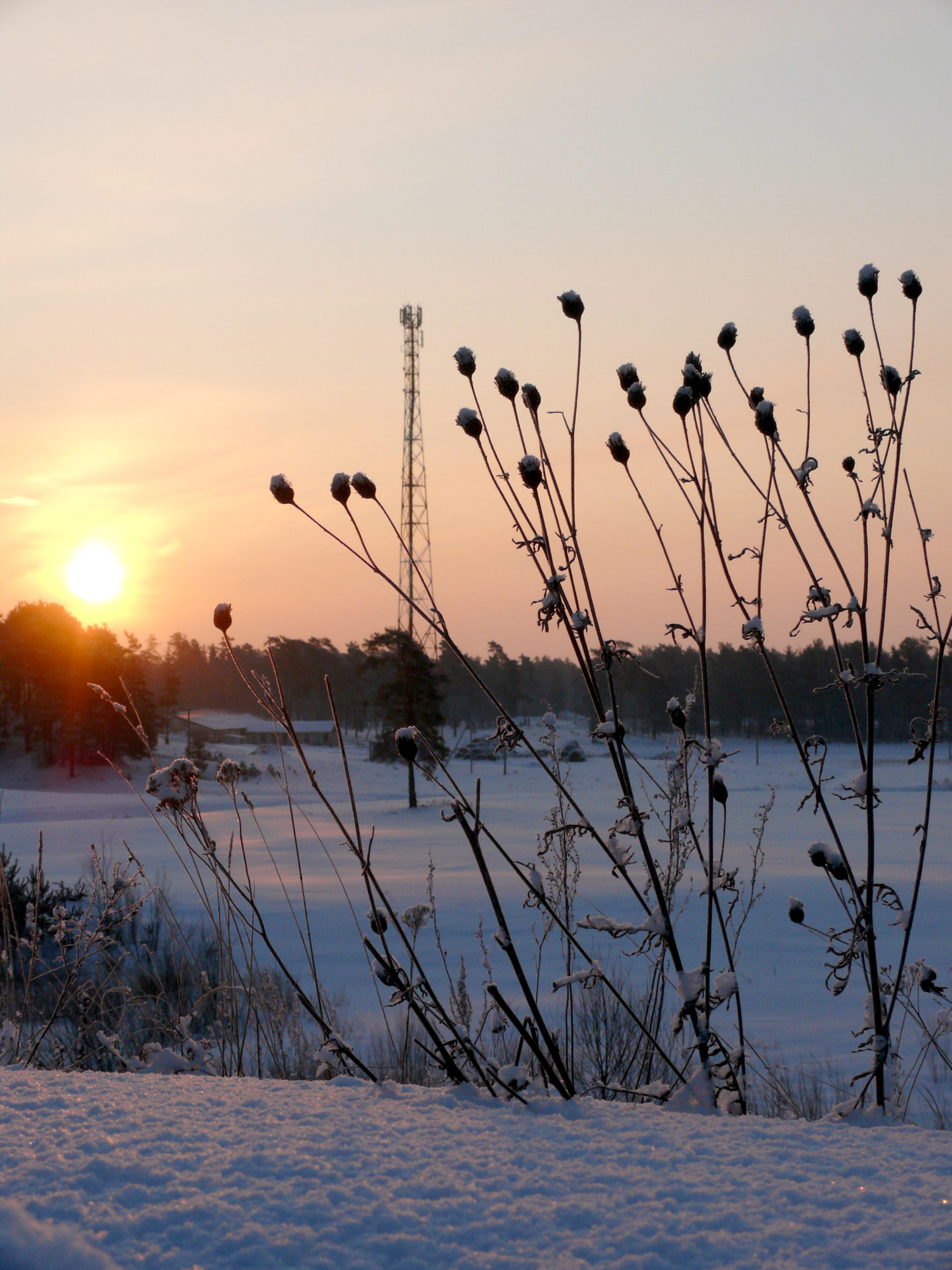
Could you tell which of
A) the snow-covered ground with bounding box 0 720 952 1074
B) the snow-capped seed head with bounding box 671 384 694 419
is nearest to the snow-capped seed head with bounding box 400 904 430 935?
the snow-covered ground with bounding box 0 720 952 1074

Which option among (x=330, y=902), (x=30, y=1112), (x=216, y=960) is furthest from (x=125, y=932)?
(x=30, y=1112)

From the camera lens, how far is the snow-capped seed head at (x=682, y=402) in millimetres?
1734

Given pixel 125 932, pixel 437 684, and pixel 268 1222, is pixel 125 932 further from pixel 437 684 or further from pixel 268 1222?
pixel 437 684

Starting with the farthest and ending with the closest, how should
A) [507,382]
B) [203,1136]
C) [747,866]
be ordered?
[747,866], [507,382], [203,1136]

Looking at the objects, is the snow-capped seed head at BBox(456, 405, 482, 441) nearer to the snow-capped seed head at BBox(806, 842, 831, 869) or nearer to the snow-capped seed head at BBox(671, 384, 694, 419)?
the snow-capped seed head at BBox(671, 384, 694, 419)

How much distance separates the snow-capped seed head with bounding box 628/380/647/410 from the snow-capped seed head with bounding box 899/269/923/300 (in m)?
0.60

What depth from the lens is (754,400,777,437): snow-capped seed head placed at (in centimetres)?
176

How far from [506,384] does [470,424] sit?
0.42ft

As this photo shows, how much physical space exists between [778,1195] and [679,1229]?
142 millimetres

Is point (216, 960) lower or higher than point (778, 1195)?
lower

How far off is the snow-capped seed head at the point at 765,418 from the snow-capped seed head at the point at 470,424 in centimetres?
53

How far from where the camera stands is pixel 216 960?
290 inches

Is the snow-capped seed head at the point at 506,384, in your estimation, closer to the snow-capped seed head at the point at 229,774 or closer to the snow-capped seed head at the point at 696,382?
the snow-capped seed head at the point at 696,382

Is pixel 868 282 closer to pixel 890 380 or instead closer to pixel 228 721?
pixel 890 380
